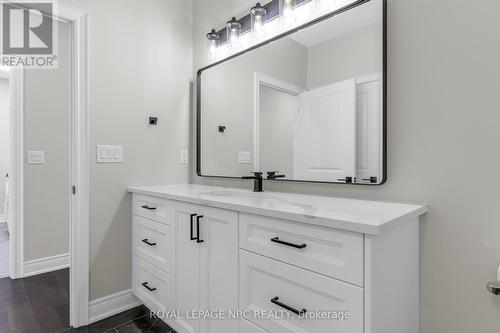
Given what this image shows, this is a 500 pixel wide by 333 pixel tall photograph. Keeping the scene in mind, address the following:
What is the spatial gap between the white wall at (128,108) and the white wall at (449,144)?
162 cm

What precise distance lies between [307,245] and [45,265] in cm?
292

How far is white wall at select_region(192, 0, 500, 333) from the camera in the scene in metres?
1.05

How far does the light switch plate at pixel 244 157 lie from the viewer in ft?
6.39

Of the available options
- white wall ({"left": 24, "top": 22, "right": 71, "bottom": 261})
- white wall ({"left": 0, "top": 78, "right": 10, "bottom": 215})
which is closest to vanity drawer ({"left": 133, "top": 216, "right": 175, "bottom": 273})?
white wall ({"left": 24, "top": 22, "right": 71, "bottom": 261})

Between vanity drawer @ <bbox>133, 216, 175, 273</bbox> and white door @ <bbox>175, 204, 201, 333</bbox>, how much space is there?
0.09 metres

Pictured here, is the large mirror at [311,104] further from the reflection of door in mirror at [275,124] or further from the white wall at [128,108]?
the white wall at [128,108]

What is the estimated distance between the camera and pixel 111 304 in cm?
194

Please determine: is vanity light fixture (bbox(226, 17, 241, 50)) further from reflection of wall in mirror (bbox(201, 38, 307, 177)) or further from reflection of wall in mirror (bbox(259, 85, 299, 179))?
reflection of wall in mirror (bbox(259, 85, 299, 179))

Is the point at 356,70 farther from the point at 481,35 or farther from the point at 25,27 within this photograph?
the point at 25,27

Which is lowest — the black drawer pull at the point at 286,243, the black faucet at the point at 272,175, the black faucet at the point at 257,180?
the black drawer pull at the point at 286,243

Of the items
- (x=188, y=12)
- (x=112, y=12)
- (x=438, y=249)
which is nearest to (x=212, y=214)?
(x=438, y=249)

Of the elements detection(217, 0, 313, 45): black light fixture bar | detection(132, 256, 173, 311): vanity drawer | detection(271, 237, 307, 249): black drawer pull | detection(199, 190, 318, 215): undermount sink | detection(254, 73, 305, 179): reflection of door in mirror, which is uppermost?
detection(217, 0, 313, 45): black light fixture bar

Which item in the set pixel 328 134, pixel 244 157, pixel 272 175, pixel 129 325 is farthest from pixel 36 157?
pixel 328 134

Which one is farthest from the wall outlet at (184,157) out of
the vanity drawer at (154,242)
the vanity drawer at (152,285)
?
the vanity drawer at (152,285)
